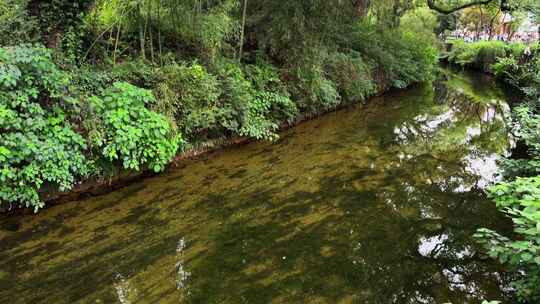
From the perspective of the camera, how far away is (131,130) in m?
5.39

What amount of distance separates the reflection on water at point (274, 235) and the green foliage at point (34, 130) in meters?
0.47

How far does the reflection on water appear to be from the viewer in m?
3.60

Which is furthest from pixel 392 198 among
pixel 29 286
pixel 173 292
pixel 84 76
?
pixel 84 76

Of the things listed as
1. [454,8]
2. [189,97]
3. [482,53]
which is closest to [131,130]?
[189,97]

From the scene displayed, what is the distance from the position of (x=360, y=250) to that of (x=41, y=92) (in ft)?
14.8

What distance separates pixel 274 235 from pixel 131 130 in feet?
8.42

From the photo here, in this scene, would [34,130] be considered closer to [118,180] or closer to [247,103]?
[118,180]

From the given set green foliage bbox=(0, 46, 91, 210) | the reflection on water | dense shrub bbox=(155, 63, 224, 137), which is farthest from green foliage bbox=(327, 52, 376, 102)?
green foliage bbox=(0, 46, 91, 210)

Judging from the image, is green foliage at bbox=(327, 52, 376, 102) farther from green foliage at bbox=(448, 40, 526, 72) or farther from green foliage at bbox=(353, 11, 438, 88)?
green foliage at bbox=(448, 40, 526, 72)

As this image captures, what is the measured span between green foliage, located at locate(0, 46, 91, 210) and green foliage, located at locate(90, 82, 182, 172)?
0.37 metres

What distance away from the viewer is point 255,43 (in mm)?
9484

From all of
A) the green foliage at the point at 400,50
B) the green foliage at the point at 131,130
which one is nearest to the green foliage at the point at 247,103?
the green foliage at the point at 131,130

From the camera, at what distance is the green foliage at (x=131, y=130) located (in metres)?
5.31

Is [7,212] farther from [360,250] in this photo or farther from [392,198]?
[392,198]
